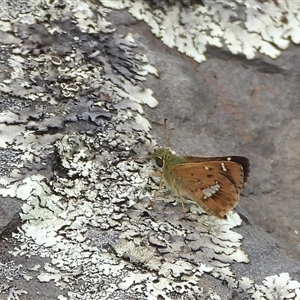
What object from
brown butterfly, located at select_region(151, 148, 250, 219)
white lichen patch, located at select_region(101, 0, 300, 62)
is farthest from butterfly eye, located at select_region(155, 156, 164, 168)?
white lichen patch, located at select_region(101, 0, 300, 62)

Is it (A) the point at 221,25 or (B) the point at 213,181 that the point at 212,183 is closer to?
(B) the point at 213,181

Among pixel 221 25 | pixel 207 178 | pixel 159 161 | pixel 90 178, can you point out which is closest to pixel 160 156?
pixel 159 161

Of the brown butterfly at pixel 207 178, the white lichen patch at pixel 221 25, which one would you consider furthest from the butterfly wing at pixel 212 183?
the white lichen patch at pixel 221 25

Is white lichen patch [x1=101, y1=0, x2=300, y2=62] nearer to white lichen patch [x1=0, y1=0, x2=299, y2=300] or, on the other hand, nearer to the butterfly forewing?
white lichen patch [x1=0, y1=0, x2=299, y2=300]

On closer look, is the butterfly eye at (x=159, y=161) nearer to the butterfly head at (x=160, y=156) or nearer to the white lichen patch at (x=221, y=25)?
the butterfly head at (x=160, y=156)

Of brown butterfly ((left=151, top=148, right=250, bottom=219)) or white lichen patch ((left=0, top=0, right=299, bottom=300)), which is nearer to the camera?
white lichen patch ((left=0, top=0, right=299, bottom=300))

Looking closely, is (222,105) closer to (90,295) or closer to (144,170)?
(144,170)

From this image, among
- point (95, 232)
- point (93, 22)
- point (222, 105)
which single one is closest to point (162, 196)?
point (95, 232)
